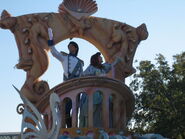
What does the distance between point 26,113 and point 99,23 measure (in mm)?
4054

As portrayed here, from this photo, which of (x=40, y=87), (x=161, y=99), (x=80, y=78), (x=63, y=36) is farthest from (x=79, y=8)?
(x=161, y=99)

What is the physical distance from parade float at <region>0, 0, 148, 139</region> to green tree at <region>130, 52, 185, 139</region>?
641 cm

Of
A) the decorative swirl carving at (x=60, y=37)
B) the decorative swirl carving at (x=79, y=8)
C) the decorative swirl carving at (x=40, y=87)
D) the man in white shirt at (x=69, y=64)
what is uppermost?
the decorative swirl carving at (x=79, y=8)

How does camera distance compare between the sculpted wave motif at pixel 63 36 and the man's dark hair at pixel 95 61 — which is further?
the sculpted wave motif at pixel 63 36

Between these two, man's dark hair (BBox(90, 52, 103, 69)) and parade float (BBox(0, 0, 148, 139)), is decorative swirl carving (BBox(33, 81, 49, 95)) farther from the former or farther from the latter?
man's dark hair (BBox(90, 52, 103, 69))

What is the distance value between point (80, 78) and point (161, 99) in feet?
29.9

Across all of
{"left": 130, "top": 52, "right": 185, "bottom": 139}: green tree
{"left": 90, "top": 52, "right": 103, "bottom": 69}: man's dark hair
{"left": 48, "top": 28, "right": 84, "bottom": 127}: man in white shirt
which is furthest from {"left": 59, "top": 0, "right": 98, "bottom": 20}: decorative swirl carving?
{"left": 130, "top": 52, "right": 185, "bottom": 139}: green tree

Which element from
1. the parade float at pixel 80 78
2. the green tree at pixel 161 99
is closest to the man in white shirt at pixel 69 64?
the parade float at pixel 80 78

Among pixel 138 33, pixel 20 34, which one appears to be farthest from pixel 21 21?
pixel 138 33

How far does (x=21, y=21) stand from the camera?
9883 mm

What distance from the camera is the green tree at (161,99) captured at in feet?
52.6

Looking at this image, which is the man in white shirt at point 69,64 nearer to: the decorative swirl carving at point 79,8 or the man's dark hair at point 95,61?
the man's dark hair at point 95,61

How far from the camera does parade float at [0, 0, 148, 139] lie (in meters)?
8.48

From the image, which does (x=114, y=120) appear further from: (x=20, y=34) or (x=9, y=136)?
(x=9, y=136)
